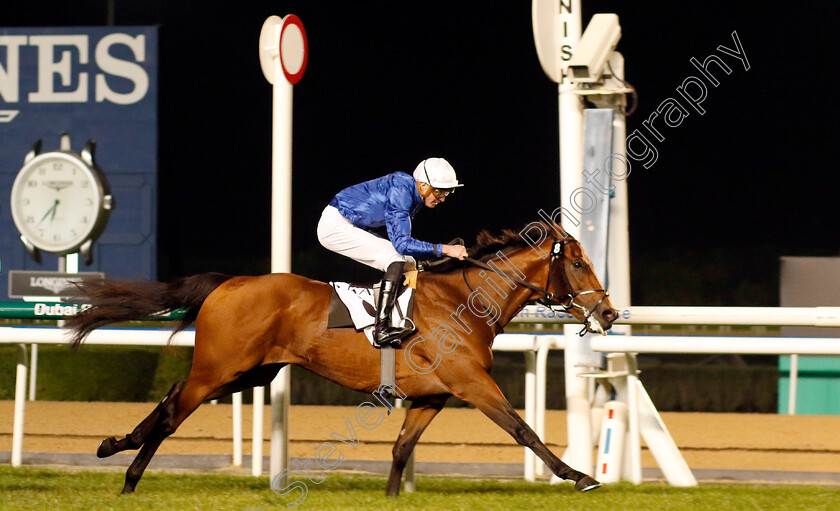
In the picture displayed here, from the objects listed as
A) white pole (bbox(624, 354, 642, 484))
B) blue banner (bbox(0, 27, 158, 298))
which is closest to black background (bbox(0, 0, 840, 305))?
blue banner (bbox(0, 27, 158, 298))

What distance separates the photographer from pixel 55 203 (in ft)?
25.5

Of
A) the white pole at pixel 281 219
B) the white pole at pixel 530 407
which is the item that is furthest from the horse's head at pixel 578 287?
the white pole at pixel 281 219

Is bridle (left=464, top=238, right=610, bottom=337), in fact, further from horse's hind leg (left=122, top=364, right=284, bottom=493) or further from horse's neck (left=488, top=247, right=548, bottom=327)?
horse's hind leg (left=122, top=364, right=284, bottom=493)

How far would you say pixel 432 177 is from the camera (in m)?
3.71

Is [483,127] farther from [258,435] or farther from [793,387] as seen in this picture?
[258,435]

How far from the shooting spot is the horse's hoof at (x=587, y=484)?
3.41 metres

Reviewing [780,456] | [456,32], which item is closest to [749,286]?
[456,32]

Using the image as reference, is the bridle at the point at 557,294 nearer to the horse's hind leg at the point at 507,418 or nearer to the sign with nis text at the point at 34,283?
the horse's hind leg at the point at 507,418

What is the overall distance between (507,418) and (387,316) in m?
0.53

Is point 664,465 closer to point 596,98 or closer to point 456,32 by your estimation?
point 596,98

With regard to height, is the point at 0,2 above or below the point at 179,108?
above

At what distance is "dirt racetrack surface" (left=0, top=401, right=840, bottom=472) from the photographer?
17.1 feet

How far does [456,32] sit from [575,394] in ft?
23.8

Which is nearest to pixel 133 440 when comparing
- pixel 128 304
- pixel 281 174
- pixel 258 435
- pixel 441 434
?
pixel 128 304
